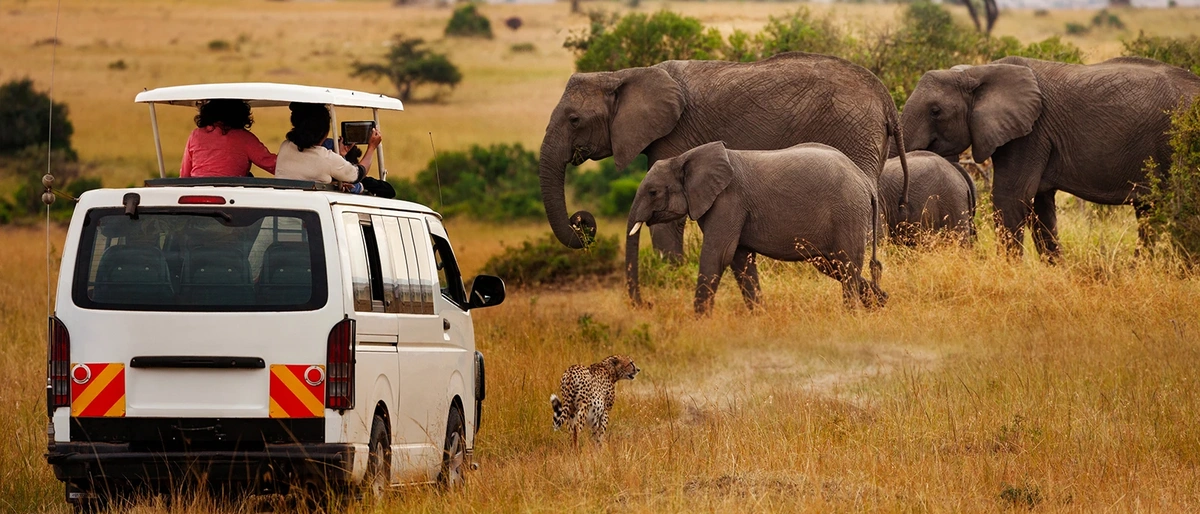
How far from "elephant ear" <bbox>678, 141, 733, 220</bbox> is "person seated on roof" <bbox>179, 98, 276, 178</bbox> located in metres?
6.85

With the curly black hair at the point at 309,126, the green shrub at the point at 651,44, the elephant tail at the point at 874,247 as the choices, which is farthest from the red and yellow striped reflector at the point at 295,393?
the green shrub at the point at 651,44


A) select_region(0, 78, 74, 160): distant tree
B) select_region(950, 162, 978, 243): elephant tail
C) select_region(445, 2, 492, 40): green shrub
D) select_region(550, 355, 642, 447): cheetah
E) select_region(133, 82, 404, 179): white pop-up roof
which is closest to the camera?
select_region(133, 82, 404, 179): white pop-up roof

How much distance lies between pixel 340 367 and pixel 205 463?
72 cm

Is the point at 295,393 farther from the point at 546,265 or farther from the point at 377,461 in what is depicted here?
the point at 546,265

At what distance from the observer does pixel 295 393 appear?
7102 mm

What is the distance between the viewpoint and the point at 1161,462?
9.28m

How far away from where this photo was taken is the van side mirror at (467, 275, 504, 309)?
9274 millimetres

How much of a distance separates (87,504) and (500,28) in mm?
77450

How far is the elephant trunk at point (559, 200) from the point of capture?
55.6 feet

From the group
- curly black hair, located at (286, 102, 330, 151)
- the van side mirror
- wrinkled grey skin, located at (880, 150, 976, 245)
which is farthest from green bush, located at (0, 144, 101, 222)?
the van side mirror

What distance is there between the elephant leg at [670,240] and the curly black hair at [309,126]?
8.98 meters

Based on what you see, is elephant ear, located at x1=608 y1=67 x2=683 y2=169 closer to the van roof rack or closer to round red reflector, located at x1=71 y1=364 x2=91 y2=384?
the van roof rack

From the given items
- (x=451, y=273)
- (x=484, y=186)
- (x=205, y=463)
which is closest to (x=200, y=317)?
(x=205, y=463)

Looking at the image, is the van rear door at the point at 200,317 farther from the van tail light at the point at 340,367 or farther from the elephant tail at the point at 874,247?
the elephant tail at the point at 874,247
